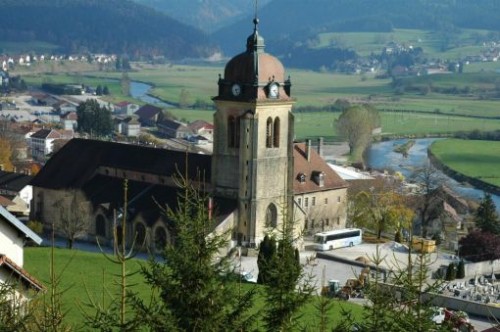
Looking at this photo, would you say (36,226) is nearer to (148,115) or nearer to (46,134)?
(46,134)

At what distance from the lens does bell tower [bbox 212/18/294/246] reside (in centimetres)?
3806

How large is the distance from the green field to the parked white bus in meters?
32.8

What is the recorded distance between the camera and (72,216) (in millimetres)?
40312

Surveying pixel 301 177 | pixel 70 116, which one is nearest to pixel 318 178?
pixel 301 177

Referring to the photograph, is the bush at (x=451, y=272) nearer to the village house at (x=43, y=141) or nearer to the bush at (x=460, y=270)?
the bush at (x=460, y=270)

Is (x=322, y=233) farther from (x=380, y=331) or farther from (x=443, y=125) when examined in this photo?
(x=443, y=125)

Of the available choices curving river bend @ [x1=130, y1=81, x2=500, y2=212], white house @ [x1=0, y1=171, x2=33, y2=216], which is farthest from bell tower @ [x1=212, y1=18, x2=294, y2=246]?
curving river bend @ [x1=130, y1=81, x2=500, y2=212]

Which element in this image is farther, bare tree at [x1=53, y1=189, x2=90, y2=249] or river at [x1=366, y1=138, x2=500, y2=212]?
river at [x1=366, y1=138, x2=500, y2=212]

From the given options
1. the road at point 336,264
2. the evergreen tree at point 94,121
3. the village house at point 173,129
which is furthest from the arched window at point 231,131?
the village house at point 173,129

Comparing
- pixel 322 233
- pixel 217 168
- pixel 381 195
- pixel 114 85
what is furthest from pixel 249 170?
pixel 114 85

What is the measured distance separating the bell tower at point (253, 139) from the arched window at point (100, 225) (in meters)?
4.14

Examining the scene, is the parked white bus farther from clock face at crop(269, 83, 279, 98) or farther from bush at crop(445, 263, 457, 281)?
bush at crop(445, 263, 457, 281)

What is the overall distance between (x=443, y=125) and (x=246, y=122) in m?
75.4

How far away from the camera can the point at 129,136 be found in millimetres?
90750
